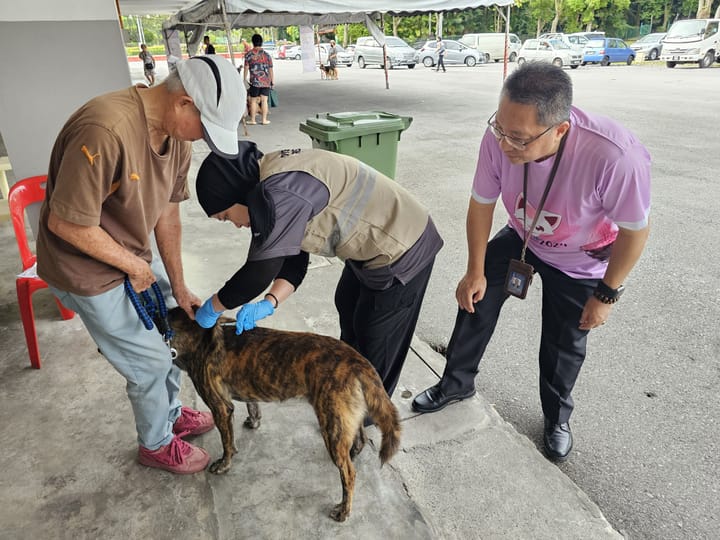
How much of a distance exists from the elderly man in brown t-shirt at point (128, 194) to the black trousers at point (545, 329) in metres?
1.33

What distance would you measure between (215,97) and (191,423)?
1.58m

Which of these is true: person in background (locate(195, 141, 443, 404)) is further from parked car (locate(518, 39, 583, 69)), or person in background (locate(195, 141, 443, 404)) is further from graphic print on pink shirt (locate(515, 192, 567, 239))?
parked car (locate(518, 39, 583, 69))

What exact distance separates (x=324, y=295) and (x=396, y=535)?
6.78 ft

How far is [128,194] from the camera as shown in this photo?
5.19 feet

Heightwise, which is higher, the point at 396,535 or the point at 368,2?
the point at 368,2

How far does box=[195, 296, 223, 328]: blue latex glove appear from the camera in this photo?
72.9 inches

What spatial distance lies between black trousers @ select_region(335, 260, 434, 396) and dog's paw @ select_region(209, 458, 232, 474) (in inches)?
30.1

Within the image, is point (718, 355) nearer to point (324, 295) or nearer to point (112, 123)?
point (324, 295)

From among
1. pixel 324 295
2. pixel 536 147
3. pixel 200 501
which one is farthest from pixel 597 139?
pixel 324 295

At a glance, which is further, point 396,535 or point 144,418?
point 144,418

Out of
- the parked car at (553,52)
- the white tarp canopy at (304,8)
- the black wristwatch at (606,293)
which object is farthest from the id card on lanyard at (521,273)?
the parked car at (553,52)

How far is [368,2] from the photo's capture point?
941 cm

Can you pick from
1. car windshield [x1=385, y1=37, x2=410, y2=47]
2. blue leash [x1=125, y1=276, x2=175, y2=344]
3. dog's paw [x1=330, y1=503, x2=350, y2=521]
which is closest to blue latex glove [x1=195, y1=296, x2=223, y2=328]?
blue leash [x1=125, y1=276, x2=175, y2=344]

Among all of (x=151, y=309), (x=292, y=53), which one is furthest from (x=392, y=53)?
(x=151, y=309)
